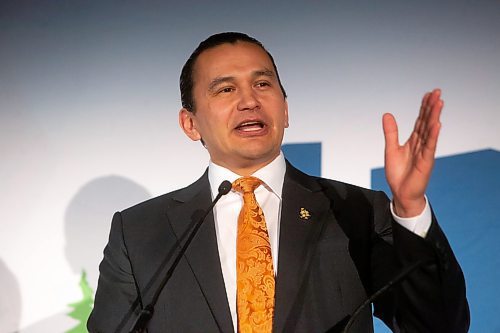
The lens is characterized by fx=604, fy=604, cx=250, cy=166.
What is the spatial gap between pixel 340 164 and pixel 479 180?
1.56ft

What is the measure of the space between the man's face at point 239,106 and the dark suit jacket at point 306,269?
0.12m

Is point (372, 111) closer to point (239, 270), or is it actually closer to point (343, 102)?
point (343, 102)

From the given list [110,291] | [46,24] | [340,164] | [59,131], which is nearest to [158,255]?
[110,291]

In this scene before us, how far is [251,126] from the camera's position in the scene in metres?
1.60

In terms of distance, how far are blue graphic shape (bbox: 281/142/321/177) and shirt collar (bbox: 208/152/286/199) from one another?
56cm

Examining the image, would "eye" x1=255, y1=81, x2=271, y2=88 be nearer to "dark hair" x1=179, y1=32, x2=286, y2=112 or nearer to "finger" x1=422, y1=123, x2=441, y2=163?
"dark hair" x1=179, y1=32, x2=286, y2=112

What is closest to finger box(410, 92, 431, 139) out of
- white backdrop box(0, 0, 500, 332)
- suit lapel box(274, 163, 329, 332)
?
Answer: suit lapel box(274, 163, 329, 332)

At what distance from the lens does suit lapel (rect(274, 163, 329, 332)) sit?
4.55 feet

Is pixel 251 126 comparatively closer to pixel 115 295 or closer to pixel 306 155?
pixel 115 295

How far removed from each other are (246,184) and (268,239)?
7.1 inches

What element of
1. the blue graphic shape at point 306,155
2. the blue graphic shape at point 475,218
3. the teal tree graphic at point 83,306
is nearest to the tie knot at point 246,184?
the blue graphic shape at point 306,155

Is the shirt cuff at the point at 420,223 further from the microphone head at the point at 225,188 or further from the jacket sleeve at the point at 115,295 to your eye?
the jacket sleeve at the point at 115,295

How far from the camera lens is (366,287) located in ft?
4.74

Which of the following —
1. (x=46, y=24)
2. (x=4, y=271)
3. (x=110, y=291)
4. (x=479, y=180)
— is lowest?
(x=4, y=271)
